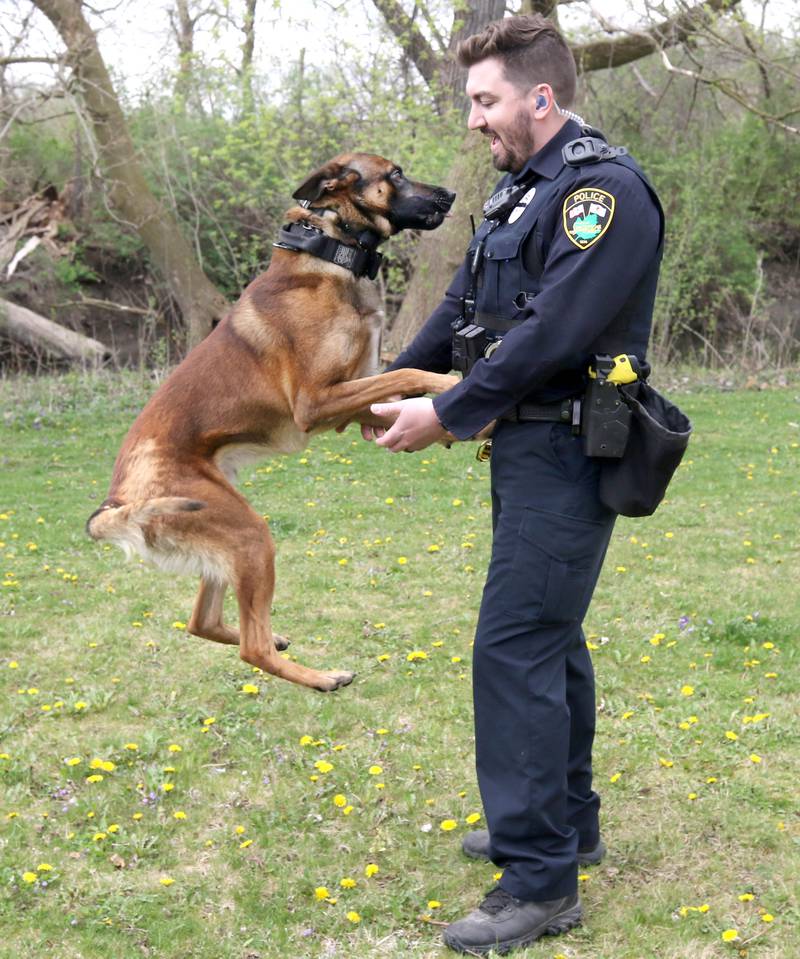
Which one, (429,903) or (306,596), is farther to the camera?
(306,596)

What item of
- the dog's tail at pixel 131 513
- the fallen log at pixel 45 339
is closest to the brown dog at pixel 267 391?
the dog's tail at pixel 131 513

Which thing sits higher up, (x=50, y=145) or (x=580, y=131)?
(x=50, y=145)

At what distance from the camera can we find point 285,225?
417cm

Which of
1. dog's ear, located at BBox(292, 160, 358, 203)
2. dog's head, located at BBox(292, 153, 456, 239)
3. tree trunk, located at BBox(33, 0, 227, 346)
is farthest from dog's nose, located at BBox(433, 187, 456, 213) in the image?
tree trunk, located at BBox(33, 0, 227, 346)

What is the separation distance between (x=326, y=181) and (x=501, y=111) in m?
1.18

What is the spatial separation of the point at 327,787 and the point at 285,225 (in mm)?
2262

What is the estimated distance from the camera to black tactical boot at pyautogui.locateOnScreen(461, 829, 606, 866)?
3590 millimetres

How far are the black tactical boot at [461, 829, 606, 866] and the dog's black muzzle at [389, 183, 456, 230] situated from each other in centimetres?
233

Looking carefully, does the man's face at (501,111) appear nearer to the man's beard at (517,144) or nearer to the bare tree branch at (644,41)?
the man's beard at (517,144)

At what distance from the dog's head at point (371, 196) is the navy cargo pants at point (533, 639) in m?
1.33

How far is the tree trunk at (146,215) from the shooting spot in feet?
49.5

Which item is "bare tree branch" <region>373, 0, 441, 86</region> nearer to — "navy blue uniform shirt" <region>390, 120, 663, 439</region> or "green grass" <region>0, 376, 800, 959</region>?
"green grass" <region>0, 376, 800, 959</region>

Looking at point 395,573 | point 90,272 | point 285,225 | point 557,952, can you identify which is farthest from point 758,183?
point 557,952

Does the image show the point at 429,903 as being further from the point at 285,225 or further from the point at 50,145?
the point at 50,145
